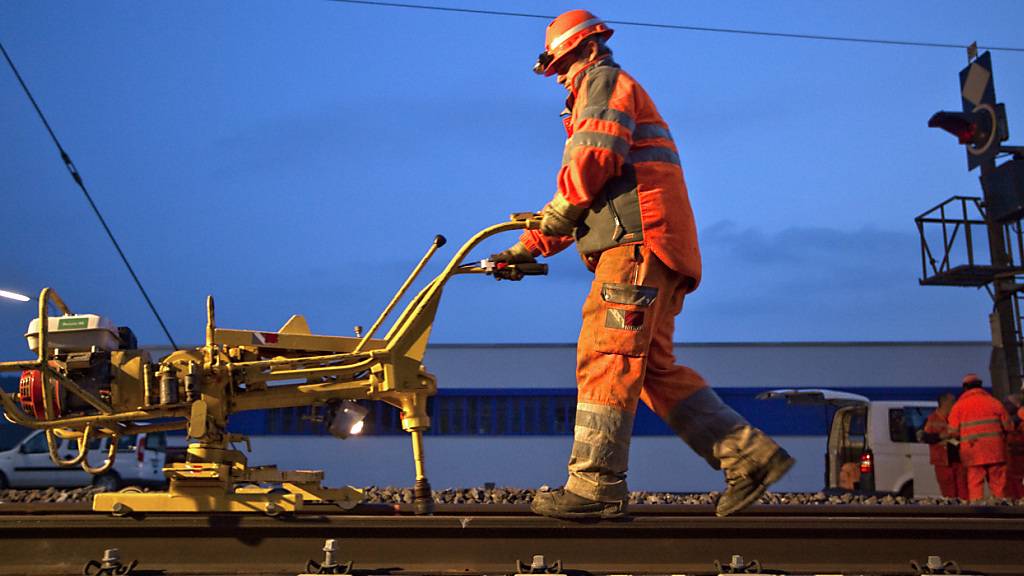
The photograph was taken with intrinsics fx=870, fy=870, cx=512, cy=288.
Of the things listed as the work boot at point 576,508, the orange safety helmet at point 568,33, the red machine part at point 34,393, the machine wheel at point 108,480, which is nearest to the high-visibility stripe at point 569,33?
the orange safety helmet at point 568,33

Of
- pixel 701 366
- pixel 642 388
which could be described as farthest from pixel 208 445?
pixel 701 366

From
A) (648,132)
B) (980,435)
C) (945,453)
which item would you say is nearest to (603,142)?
(648,132)

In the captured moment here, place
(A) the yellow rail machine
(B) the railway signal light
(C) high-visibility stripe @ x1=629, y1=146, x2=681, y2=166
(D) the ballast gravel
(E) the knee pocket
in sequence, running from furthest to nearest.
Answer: (B) the railway signal light
(D) the ballast gravel
(A) the yellow rail machine
(C) high-visibility stripe @ x1=629, y1=146, x2=681, y2=166
(E) the knee pocket

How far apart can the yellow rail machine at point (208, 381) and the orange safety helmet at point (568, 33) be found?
725mm

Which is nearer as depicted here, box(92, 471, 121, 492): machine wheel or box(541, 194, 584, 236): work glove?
box(541, 194, 584, 236): work glove

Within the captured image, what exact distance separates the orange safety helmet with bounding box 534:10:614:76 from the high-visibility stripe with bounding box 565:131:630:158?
566mm

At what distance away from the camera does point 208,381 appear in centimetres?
430

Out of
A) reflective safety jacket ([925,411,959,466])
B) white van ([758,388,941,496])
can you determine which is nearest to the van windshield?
white van ([758,388,941,496])

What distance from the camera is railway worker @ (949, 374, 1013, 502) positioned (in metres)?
10.4

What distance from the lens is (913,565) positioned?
3.54 meters

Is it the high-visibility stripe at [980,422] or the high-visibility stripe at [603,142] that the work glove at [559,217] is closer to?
the high-visibility stripe at [603,142]

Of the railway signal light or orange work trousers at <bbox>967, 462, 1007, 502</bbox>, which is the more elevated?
the railway signal light

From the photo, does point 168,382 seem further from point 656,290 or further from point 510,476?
point 510,476

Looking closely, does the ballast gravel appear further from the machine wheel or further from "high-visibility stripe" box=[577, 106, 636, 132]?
the machine wheel
